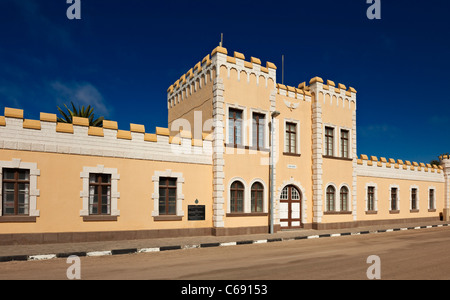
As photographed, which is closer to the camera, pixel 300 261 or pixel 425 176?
pixel 300 261

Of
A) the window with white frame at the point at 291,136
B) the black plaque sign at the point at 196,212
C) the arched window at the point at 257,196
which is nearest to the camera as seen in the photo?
the black plaque sign at the point at 196,212

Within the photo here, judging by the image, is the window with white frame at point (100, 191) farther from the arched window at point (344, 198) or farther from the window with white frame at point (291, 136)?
the arched window at point (344, 198)

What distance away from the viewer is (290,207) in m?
19.4

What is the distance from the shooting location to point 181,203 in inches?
619

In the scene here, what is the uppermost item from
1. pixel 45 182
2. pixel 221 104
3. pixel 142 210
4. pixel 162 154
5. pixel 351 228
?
pixel 221 104

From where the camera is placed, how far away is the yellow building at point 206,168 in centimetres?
1277

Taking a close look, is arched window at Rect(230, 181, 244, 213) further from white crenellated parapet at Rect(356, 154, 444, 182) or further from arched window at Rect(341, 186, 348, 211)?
white crenellated parapet at Rect(356, 154, 444, 182)

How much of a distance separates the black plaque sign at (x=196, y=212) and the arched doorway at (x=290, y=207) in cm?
508

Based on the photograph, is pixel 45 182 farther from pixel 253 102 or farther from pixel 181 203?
pixel 253 102

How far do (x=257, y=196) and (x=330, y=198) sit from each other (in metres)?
5.84

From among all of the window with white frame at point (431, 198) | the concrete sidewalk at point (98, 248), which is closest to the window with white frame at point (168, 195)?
the concrete sidewalk at point (98, 248)
